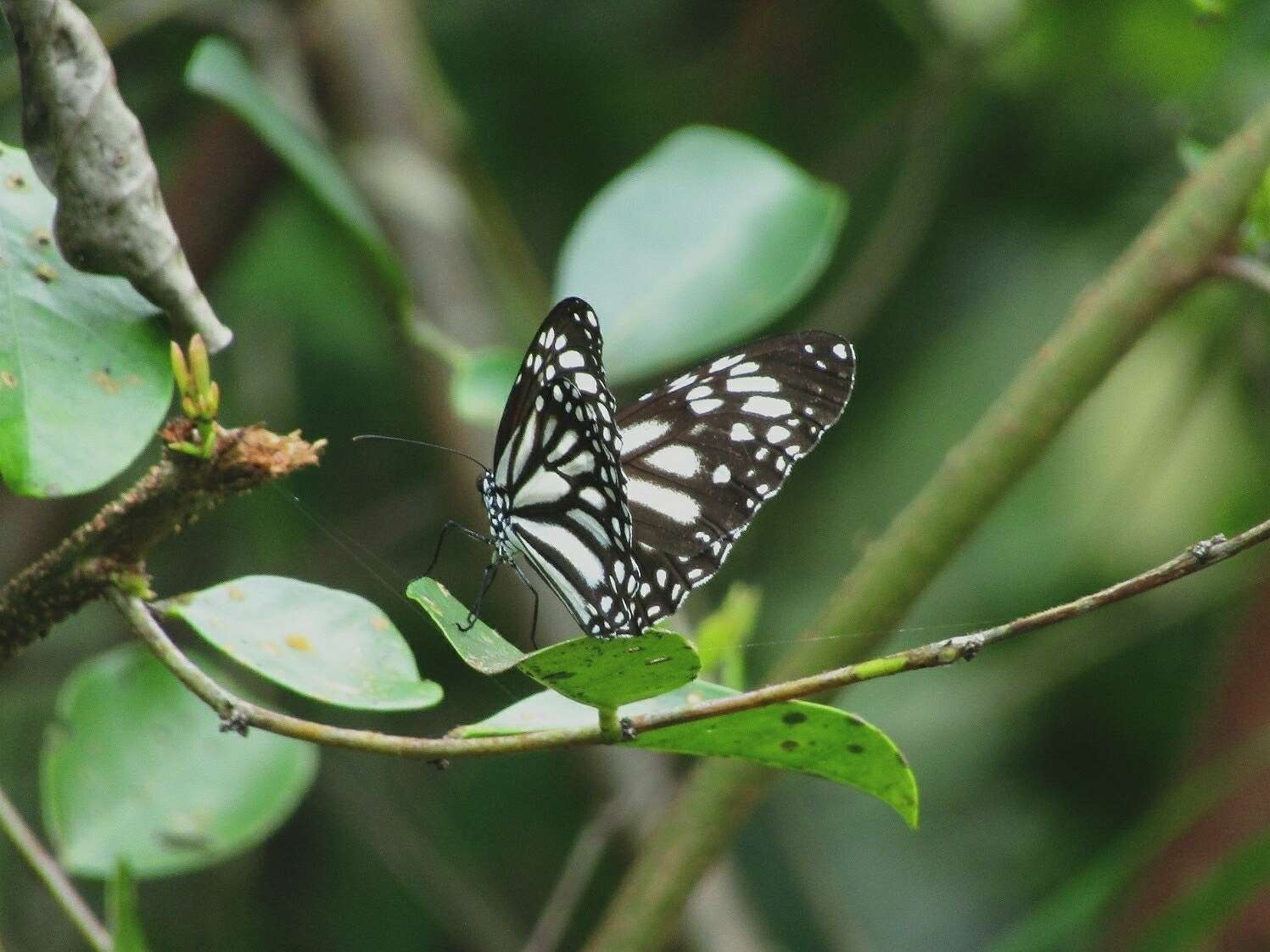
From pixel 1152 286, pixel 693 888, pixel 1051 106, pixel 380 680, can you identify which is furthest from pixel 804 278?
pixel 1051 106

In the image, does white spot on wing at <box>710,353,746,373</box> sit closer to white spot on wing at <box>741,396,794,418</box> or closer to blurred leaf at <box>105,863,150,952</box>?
white spot on wing at <box>741,396,794,418</box>

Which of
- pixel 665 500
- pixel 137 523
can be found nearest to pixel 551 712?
pixel 137 523

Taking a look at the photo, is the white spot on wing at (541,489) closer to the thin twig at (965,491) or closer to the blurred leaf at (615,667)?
the thin twig at (965,491)

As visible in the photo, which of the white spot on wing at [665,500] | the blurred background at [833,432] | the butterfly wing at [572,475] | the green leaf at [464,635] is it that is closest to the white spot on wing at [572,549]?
the butterfly wing at [572,475]

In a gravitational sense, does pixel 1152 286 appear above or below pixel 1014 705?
above

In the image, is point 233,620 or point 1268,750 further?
point 1268,750

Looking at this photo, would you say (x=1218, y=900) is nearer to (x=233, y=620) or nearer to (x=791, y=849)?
(x=791, y=849)

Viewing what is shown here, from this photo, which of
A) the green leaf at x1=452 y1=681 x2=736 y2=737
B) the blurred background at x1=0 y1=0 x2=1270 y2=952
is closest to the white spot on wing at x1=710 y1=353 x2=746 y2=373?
the blurred background at x1=0 y1=0 x2=1270 y2=952

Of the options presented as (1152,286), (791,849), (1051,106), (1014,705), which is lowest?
(791,849)
